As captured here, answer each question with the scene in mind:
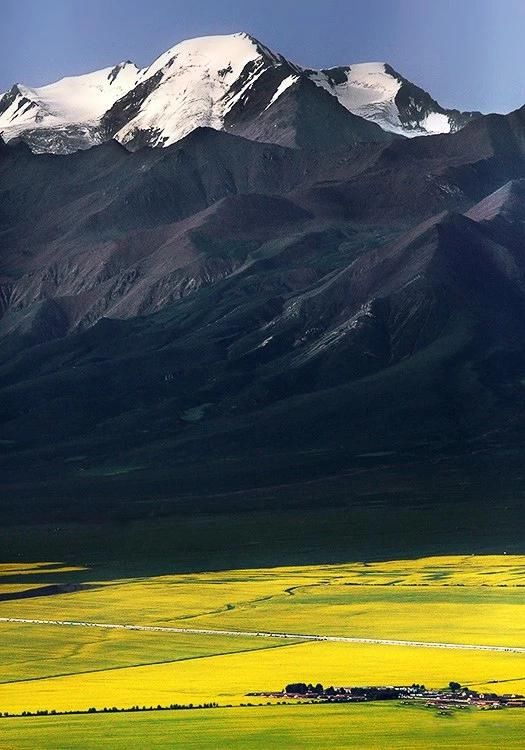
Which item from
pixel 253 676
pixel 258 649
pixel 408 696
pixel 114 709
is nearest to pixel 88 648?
pixel 258 649

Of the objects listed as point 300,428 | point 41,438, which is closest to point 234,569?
point 300,428

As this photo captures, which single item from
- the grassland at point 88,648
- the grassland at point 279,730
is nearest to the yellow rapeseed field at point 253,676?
the grassland at point 88,648

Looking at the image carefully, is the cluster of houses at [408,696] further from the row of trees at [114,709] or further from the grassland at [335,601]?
the grassland at [335,601]

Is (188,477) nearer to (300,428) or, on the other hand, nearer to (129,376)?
(300,428)

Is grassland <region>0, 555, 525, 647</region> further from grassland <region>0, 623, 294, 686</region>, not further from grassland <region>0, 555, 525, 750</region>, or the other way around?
grassland <region>0, 623, 294, 686</region>

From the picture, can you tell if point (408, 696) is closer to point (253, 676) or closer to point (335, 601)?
point (253, 676)
